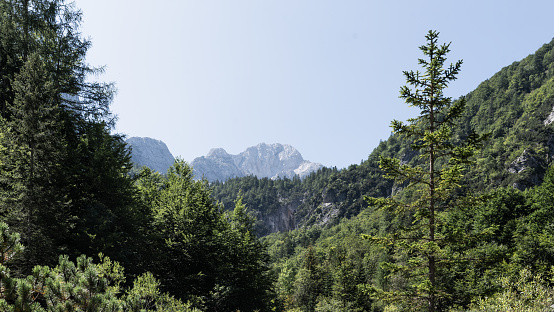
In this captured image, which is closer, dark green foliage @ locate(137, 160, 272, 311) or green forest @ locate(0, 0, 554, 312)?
green forest @ locate(0, 0, 554, 312)

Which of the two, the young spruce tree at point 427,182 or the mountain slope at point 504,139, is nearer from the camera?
the young spruce tree at point 427,182

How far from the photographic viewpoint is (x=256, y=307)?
20.1 m

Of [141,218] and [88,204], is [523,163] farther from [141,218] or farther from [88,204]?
[88,204]

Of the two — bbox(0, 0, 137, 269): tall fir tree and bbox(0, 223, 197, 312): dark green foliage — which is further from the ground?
bbox(0, 0, 137, 269): tall fir tree

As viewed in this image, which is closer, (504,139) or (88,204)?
(88,204)

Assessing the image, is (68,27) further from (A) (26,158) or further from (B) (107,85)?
(A) (26,158)

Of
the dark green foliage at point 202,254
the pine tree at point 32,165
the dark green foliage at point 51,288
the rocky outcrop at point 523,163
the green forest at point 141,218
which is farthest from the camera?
the rocky outcrop at point 523,163

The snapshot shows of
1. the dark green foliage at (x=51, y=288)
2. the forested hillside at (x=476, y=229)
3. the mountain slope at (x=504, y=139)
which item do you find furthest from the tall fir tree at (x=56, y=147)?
the mountain slope at (x=504, y=139)

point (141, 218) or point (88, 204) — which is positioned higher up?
point (88, 204)

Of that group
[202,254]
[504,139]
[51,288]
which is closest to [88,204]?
[202,254]

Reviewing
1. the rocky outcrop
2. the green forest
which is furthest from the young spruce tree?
the rocky outcrop

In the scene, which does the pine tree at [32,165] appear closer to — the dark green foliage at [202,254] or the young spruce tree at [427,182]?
the dark green foliage at [202,254]

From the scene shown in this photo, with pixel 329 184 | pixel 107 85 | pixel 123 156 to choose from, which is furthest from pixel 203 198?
pixel 329 184

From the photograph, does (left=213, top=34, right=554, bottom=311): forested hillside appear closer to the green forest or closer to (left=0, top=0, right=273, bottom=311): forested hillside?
the green forest
